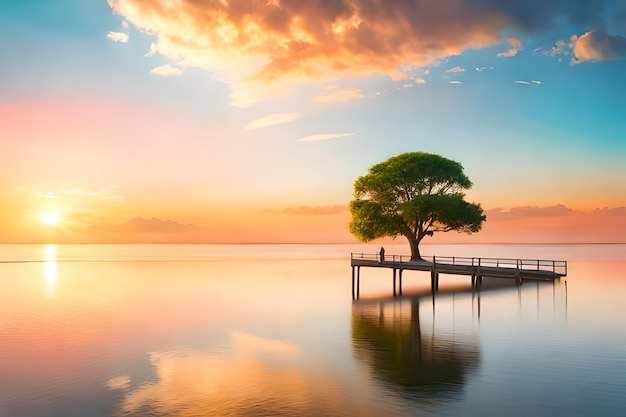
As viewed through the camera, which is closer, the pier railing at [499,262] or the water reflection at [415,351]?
the water reflection at [415,351]

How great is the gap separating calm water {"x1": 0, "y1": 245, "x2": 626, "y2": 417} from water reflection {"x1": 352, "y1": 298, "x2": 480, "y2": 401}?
0.34 feet

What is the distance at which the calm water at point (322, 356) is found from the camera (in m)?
21.0

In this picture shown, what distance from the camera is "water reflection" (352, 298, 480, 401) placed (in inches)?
906

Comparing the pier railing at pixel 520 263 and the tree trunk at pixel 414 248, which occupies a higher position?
the tree trunk at pixel 414 248

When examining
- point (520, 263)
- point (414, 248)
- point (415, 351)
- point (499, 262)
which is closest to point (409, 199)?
point (414, 248)

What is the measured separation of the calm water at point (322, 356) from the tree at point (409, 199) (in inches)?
607

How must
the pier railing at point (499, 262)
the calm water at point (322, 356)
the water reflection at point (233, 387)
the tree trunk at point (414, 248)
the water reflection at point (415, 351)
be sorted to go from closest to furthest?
1. the water reflection at point (233, 387)
2. the calm water at point (322, 356)
3. the water reflection at point (415, 351)
4. the pier railing at point (499, 262)
5. the tree trunk at point (414, 248)

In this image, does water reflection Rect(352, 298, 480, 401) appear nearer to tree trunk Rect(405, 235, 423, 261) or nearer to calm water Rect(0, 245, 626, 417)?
calm water Rect(0, 245, 626, 417)

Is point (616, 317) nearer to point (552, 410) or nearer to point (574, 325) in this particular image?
point (574, 325)

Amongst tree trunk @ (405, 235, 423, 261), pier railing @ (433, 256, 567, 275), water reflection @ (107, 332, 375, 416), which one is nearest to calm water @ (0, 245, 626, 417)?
water reflection @ (107, 332, 375, 416)

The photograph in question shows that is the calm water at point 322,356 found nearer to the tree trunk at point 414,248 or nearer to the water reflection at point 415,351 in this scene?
the water reflection at point 415,351

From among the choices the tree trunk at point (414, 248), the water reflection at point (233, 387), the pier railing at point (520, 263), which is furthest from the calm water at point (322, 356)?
the tree trunk at point (414, 248)

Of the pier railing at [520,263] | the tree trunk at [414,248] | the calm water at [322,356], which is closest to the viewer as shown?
the calm water at [322,356]

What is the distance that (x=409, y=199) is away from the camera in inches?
2832
